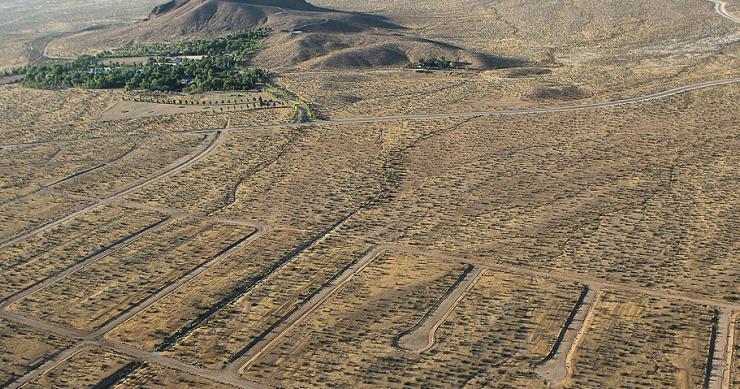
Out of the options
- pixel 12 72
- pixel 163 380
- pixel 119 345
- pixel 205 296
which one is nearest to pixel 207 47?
pixel 12 72

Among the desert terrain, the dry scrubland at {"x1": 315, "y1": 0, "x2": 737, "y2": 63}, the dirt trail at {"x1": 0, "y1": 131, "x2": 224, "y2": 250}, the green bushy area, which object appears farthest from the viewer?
the dry scrubland at {"x1": 315, "y1": 0, "x2": 737, "y2": 63}

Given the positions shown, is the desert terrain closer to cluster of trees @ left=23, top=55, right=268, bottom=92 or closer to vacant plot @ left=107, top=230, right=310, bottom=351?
vacant plot @ left=107, top=230, right=310, bottom=351

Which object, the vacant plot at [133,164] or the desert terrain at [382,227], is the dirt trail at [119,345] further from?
the vacant plot at [133,164]

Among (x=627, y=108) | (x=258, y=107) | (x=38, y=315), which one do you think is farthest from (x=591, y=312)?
(x=258, y=107)

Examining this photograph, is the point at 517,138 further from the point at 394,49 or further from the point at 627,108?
the point at 394,49

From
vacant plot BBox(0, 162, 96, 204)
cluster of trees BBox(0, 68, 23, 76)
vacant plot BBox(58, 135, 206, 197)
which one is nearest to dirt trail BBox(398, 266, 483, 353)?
vacant plot BBox(58, 135, 206, 197)

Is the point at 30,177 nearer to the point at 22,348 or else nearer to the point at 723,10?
the point at 22,348
